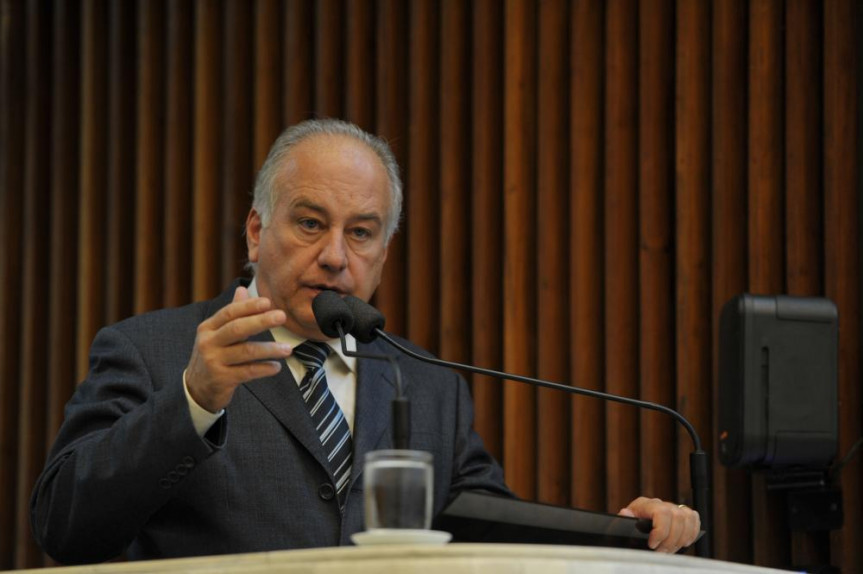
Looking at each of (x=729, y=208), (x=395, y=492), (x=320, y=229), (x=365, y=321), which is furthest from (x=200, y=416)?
(x=729, y=208)

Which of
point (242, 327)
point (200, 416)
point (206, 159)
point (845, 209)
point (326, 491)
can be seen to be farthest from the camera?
point (206, 159)

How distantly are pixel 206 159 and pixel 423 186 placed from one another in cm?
71

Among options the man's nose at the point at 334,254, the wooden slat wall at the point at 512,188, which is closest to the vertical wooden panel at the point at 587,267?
the wooden slat wall at the point at 512,188

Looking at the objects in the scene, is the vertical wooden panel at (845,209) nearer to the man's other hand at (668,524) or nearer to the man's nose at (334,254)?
the man's other hand at (668,524)

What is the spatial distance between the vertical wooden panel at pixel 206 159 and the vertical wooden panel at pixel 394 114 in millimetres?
525

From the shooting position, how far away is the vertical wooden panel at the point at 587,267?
3662 millimetres

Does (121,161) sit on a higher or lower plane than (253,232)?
higher

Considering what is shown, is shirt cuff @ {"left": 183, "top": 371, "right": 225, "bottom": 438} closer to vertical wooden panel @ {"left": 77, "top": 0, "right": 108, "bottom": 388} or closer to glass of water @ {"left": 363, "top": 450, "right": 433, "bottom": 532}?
glass of water @ {"left": 363, "top": 450, "right": 433, "bottom": 532}

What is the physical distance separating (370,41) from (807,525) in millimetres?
1885

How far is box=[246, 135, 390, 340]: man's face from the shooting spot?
9.25 feet

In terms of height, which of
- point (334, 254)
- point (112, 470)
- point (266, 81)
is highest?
point (266, 81)

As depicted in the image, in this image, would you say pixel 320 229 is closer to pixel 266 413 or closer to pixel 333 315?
pixel 266 413

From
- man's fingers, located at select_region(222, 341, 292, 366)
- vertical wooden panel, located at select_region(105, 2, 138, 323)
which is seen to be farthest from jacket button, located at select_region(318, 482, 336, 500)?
vertical wooden panel, located at select_region(105, 2, 138, 323)

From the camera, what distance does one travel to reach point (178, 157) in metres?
4.11
